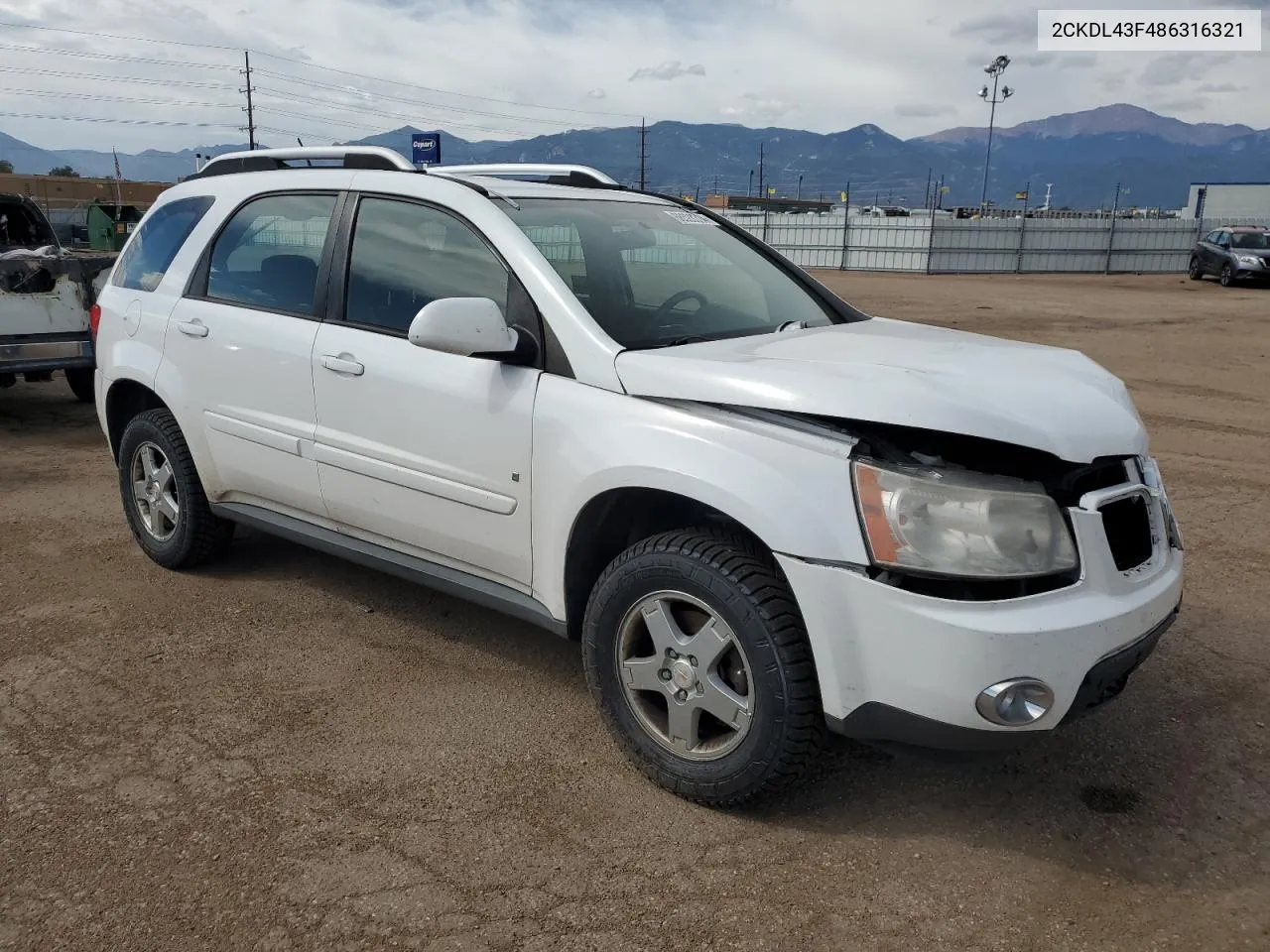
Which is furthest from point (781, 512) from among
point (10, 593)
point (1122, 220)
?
point (1122, 220)

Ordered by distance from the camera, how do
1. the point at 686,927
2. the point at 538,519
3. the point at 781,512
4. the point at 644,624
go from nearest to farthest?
the point at 686,927, the point at 781,512, the point at 644,624, the point at 538,519

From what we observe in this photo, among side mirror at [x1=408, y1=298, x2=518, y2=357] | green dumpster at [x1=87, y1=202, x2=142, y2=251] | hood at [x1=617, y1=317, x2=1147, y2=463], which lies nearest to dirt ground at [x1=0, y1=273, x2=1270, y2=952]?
hood at [x1=617, y1=317, x2=1147, y2=463]

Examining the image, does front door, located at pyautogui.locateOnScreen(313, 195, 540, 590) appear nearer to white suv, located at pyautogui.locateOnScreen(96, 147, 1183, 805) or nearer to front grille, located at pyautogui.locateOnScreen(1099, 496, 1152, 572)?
white suv, located at pyautogui.locateOnScreen(96, 147, 1183, 805)

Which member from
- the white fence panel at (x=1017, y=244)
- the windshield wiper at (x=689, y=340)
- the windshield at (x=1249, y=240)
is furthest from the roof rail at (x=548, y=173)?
the white fence panel at (x=1017, y=244)

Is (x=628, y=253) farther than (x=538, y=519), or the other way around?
(x=628, y=253)

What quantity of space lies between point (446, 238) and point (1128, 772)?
2808 millimetres

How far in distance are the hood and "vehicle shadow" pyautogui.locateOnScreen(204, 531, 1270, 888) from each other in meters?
0.80

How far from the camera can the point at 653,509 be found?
10.5 feet

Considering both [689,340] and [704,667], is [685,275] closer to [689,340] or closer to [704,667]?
[689,340]

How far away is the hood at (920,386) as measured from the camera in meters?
2.54

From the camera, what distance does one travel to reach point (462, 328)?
3055 mm

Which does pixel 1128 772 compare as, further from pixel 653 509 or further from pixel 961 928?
pixel 653 509

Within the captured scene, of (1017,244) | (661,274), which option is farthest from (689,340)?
(1017,244)

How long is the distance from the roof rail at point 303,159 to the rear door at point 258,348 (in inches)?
8.2
